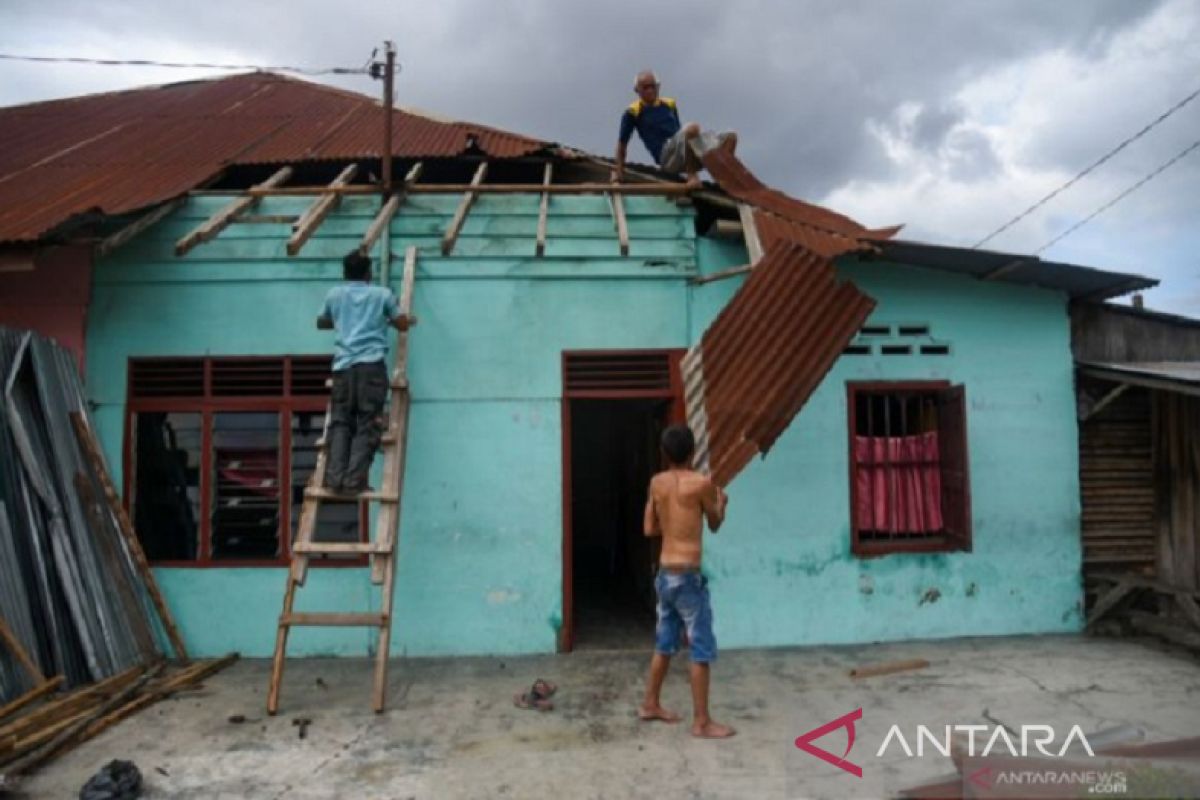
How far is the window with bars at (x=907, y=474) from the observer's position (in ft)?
21.5

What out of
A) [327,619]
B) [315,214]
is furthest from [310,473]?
[315,214]

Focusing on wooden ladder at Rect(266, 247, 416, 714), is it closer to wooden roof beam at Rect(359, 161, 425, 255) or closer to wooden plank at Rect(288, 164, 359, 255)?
wooden roof beam at Rect(359, 161, 425, 255)

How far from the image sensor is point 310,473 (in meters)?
6.46

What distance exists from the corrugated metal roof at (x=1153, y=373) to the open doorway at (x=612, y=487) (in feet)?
11.4

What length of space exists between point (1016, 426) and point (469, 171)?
5.46 metres

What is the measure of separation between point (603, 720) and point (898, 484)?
3.39 metres

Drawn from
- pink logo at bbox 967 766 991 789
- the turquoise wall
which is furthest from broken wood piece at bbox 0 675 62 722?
pink logo at bbox 967 766 991 789

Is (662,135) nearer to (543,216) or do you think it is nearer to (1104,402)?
(543,216)

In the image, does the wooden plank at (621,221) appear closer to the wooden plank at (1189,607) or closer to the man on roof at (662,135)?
the man on roof at (662,135)

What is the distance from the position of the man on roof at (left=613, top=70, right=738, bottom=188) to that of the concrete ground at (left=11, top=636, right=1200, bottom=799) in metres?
4.14

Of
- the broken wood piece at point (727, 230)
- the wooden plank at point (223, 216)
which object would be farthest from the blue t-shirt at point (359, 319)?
the broken wood piece at point (727, 230)

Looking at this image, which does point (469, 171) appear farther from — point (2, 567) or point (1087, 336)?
point (1087, 336)

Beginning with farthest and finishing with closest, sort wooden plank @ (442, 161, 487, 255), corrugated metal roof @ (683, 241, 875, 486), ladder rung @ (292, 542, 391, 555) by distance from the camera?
wooden plank @ (442, 161, 487, 255)
corrugated metal roof @ (683, 241, 875, 486)
ladder rung @ (292, 542, 391, 555)

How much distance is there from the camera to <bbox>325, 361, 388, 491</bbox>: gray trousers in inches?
209
